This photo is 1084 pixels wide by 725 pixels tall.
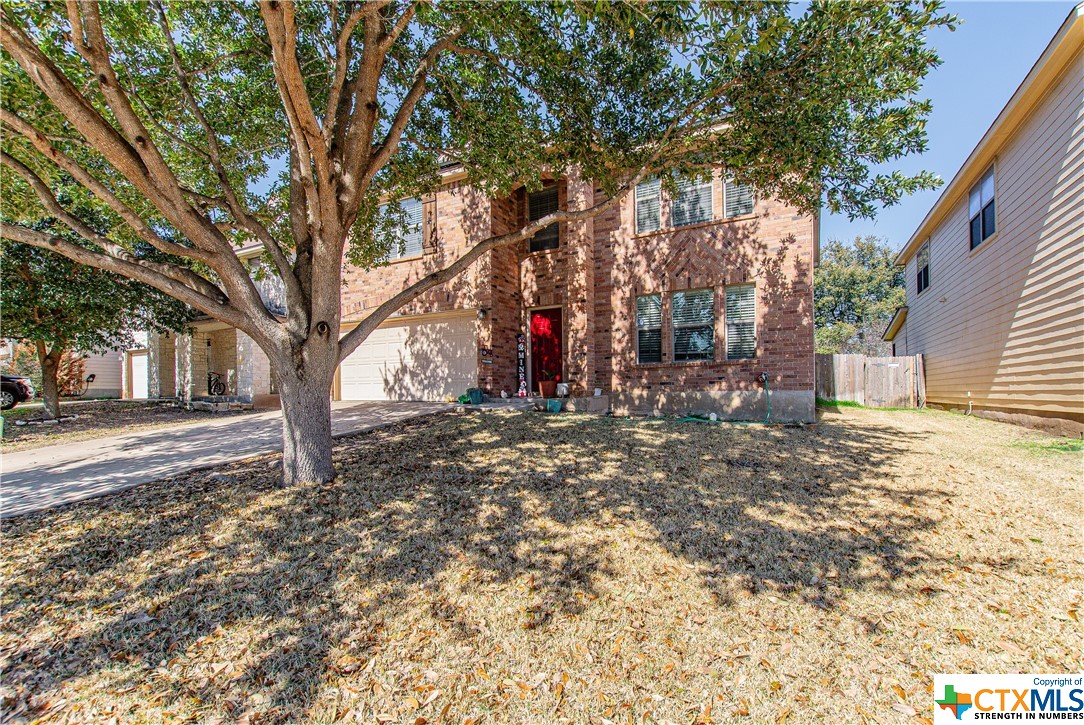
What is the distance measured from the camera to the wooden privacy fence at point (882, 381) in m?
12.9

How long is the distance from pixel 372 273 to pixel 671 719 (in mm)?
12018

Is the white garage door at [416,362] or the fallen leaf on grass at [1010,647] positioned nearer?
the fallen leaf on grass at [1010,647]

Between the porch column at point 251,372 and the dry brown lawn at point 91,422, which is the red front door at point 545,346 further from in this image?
the porch column at point 251,372

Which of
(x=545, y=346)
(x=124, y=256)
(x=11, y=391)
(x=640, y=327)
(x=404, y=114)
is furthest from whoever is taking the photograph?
(x=11, y=391)

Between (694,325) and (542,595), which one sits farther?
(694,325)

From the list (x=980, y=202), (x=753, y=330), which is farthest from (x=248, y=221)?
(x=980, y=202)

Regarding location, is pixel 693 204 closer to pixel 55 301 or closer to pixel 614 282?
pixel 614 282

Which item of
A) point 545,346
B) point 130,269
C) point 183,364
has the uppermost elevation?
point 130,269

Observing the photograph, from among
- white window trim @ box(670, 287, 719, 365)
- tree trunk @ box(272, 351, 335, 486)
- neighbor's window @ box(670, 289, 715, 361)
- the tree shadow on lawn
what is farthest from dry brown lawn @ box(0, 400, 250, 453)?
neighbor's window @ box(670, 289, 715, 361)

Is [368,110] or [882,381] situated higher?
[368,110]

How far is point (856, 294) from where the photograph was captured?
31000 mm

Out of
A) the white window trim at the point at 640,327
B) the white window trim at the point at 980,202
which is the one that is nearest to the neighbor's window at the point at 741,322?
the white window trim at the point at 640,327

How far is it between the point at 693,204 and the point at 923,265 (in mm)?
9800

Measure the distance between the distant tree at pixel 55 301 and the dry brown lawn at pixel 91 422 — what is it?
3.30 ft
